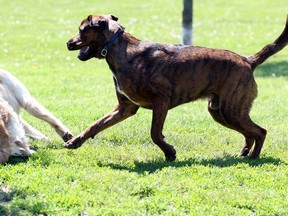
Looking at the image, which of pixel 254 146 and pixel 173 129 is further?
pixel 173 129

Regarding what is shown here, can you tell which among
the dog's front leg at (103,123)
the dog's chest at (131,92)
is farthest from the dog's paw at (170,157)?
the dog's front leg at (103,123)

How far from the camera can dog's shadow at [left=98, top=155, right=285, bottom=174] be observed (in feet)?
24.8

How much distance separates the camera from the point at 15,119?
25.5 feet

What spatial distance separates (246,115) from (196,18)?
17327mm

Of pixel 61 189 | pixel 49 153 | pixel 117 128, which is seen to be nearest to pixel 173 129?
pixel 117 128

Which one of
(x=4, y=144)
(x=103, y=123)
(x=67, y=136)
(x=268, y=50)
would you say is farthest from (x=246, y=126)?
(x=4, y=144)

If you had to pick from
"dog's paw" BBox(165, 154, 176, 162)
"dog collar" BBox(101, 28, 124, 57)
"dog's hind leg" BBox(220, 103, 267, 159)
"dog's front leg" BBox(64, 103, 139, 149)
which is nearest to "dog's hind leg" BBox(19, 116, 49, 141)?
"dog's front leg" BBox(64, 103, 139, 149)

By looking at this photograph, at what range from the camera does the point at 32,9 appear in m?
26.7

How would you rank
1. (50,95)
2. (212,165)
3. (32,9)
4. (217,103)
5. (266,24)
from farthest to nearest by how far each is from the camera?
(32,9), (266,24), (50,95), (217,103), (212,165)

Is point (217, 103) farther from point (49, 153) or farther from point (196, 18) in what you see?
point (196, 18)

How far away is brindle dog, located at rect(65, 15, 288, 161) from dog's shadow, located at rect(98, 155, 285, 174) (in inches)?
6.2

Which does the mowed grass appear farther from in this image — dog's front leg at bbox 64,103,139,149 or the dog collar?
the dog collar

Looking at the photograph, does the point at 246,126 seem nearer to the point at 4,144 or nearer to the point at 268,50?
the point at 268,50

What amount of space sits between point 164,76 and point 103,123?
3.08 feet
